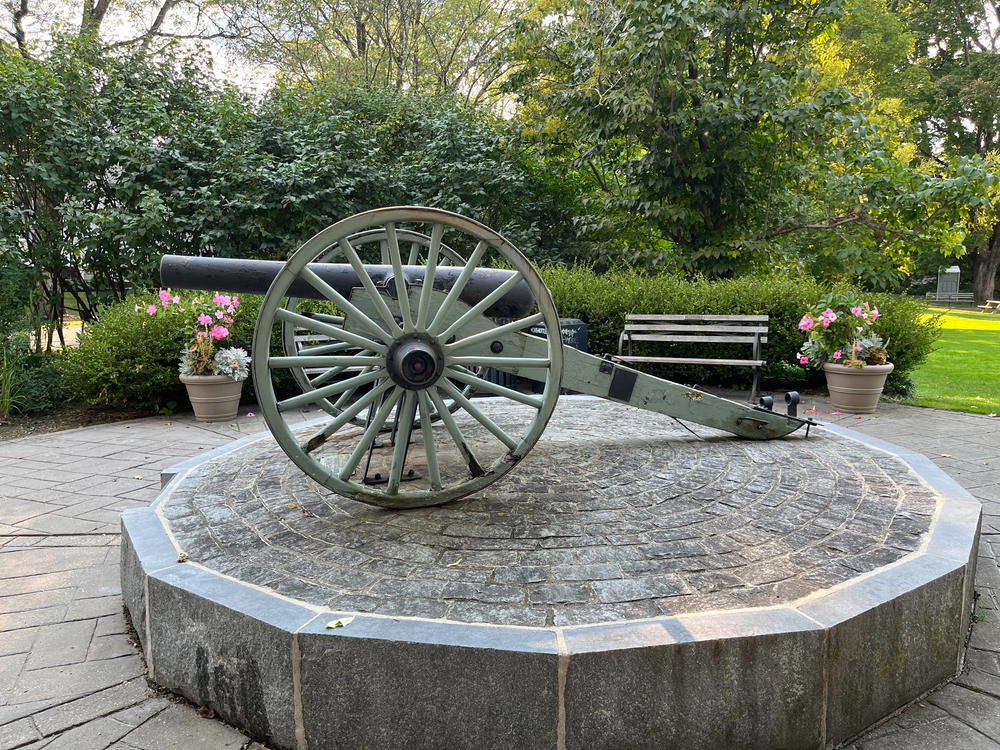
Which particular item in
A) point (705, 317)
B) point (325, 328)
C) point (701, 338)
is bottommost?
point (701, 338)

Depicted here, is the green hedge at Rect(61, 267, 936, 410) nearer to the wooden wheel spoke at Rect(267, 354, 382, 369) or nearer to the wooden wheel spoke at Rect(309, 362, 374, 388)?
the wooden wheel spoke at Rect(309, 362, 374, 388)

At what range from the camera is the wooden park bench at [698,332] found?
6922 mm

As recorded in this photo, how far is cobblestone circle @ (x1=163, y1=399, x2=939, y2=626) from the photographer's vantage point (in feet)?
6.71

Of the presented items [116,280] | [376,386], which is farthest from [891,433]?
[116,280]

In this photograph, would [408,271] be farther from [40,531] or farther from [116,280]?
[116,280]

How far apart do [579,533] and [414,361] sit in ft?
2.92

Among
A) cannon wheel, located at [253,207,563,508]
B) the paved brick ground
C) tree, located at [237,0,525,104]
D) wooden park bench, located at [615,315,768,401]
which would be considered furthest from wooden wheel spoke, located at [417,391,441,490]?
tree, located at [237,0,525,104]

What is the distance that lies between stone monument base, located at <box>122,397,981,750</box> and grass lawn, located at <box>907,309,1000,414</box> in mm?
4892

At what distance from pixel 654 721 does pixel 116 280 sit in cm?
911

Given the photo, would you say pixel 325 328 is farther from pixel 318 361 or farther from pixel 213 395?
pixel 213 395

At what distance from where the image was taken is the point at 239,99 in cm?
1056

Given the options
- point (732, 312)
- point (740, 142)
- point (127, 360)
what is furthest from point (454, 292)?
point (740, 142)

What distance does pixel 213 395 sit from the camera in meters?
6.20

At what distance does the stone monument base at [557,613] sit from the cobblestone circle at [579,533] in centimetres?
1
